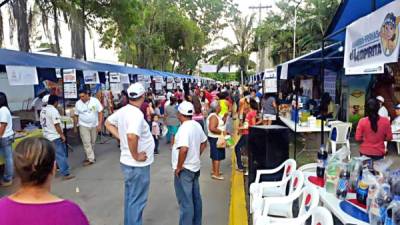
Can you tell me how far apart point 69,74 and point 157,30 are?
24457mm

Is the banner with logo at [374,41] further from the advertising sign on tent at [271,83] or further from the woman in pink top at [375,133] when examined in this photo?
the advertising sign on tent at [271,83]

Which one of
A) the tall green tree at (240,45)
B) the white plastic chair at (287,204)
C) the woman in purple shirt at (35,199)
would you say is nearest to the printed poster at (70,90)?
the white plastic chair at (287,204)

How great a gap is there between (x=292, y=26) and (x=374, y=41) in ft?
109

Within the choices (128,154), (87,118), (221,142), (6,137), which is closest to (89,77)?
(87,118)

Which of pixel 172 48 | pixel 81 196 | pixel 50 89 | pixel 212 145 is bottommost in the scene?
pixel 81 196

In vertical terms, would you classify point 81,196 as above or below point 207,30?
below

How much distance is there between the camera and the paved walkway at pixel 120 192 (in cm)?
570

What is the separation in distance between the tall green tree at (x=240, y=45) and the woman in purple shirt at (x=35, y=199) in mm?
42091

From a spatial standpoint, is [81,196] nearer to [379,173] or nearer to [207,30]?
[379,173]

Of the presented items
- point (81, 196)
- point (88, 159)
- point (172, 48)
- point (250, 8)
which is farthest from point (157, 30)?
point (81, 196)

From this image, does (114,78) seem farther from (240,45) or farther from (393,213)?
(240,45)

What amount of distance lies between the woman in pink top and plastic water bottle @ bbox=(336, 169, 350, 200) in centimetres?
306

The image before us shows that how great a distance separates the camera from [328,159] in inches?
164

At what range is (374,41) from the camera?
3594 mm
